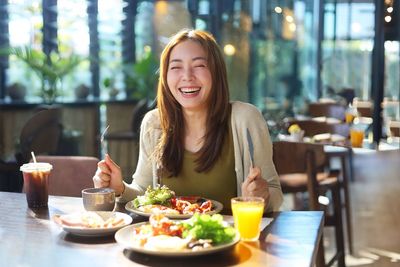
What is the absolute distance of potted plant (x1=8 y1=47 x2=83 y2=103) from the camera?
628cm

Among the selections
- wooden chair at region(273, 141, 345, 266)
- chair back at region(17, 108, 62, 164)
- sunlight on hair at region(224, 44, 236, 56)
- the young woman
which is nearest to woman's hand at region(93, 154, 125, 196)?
the young woman

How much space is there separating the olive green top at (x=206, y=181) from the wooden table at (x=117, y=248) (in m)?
0.32

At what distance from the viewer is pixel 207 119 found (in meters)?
2.29

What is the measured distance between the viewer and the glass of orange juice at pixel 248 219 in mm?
1617

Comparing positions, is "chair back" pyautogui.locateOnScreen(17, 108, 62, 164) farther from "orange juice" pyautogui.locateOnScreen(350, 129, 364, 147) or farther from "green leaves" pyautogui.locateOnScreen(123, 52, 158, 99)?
"green leaves" pyautogui.locateOnScreen(123, 52, 158, 99)

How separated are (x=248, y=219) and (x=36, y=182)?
2.72ft

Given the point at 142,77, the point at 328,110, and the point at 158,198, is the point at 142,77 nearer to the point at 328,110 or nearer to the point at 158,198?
the point at 328,110

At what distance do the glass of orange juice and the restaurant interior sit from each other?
11.2 feet

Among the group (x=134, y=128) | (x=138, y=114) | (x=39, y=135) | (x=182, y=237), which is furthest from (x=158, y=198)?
(x=138, y=114)

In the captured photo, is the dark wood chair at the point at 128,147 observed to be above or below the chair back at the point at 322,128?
below

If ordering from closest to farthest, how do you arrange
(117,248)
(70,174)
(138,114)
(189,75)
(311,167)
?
(117,248) < (189,75) < (70,174) < (311,167) < (138,114)

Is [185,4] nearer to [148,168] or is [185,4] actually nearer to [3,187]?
[3,187]

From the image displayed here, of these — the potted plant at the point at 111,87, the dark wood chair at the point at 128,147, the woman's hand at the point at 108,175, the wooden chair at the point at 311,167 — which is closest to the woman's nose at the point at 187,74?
the woman's hand at the point at 108,175

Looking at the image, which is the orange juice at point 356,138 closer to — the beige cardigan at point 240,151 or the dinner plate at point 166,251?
the beige cardigan at point 240,151
